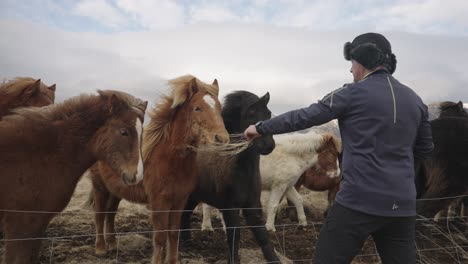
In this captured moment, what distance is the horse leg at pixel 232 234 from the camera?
4934 mm

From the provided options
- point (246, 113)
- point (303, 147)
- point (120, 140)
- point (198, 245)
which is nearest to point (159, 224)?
point (120, 140)

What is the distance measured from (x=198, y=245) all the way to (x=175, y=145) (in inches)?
109

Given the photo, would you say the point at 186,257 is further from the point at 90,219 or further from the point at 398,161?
the point at 398,161

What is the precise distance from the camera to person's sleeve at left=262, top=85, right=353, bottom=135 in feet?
8.61

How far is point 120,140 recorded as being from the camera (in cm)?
364

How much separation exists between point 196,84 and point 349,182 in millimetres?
2478

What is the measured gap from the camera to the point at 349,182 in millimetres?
2658

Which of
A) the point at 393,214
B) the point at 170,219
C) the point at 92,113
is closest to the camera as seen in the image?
the point at 393,214

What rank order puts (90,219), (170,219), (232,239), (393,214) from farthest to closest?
(90,219) < (232,239) < (170,219) < (393,214)

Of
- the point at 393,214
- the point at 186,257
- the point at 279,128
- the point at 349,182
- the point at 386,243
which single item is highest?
the point at 279,128

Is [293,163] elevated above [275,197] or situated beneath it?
elevated above

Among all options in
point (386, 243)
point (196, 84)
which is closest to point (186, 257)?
point (196, 84)

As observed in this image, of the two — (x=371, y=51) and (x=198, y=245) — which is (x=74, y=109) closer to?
(x=371, y=51)

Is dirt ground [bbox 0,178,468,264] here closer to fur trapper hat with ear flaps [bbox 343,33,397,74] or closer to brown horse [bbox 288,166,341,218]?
brown horse [bbox 288,166,341,218]
